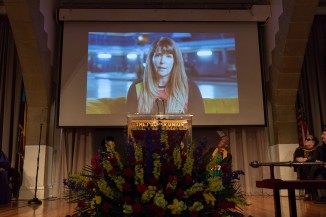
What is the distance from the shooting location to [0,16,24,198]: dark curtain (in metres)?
Answer: 6.41

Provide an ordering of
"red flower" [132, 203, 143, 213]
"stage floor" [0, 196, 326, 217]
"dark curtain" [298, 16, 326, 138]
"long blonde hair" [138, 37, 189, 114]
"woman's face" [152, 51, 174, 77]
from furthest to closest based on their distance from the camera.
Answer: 1. "dark curtain" [298, 16, 326, 138]
2. "woman's face" [152, 51, 174, 77]
3. "long blonde hair" [138, 37, 189, 114]
4. "stage floor" [0, 196, 326, 217]
5. "red flower" [132, 203, 143, 213]

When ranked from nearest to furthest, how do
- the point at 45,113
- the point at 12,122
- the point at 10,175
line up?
1. the point at 10,175
2. the point at 45,113
3. the point at 12,122

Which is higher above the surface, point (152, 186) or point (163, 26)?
point (163, 26)

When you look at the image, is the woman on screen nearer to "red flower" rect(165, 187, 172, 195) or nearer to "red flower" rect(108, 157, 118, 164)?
"red flower" rect(108, 157, 118, 164)

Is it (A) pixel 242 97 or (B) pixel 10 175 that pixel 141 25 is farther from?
(B) pixel 10 175

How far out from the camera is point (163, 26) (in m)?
6.63

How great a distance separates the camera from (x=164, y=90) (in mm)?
6207

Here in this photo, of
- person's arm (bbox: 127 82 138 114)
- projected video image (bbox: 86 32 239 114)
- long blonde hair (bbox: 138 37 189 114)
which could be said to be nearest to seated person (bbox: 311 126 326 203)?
projected video image (bbox: 86 32 239 114)

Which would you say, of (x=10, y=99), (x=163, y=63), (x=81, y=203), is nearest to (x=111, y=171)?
(x=81, y=203)

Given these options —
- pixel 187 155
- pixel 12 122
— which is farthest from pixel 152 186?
pixel 12 122

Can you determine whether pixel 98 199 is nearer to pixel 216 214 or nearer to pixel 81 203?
pixel 81 203

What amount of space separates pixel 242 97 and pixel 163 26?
2.00 meters

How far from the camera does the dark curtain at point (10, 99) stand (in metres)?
6.41

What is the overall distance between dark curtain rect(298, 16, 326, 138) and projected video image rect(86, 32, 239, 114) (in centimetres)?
150
